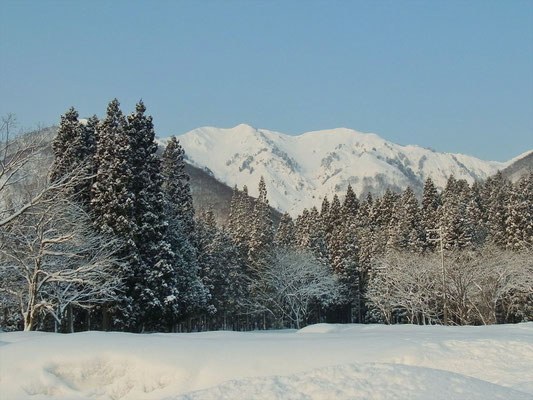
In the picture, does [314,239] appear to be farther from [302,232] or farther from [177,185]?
[177,185]

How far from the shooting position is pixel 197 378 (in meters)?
12.3

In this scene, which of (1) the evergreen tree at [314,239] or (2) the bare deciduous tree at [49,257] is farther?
(1) the evergreen tree at [314,239]

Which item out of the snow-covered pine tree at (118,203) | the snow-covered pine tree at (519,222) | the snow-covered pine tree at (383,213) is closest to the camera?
the snow-covered pine tree at (118,203)

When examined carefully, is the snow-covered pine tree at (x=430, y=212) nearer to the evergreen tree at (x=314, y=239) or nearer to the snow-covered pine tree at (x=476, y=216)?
the snow-covered pine tree at (x=476, y=216)

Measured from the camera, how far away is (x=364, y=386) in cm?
991

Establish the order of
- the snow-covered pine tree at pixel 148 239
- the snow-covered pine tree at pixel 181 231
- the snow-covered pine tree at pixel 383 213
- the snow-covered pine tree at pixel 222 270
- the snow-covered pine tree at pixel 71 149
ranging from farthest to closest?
the snow-covered pine tree at pixel 383 213 < the snow-covered pine tree at pixel 222 270 < the snow-covered pine tree at pixel 181 231 < the snow-covered pine tree at pixel 71 149 < the snow-covered pine tree at pixel 148 239

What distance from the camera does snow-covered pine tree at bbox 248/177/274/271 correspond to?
63.9 meters

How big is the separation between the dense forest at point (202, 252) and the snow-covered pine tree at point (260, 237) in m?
0.22

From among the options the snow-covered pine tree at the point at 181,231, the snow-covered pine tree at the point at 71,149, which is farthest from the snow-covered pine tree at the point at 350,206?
the snow-covered pine tree at the point at 71,149

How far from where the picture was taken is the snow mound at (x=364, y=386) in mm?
9568

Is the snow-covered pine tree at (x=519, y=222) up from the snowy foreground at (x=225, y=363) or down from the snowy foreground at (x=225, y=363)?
up

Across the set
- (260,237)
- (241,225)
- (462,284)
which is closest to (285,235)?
(241,225)

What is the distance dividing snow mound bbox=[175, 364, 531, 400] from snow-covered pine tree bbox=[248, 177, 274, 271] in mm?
51477

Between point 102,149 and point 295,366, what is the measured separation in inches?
984
